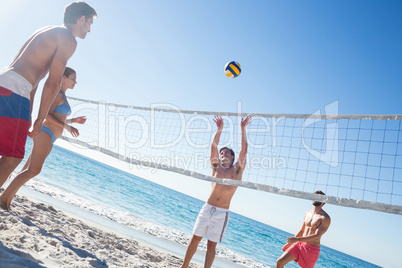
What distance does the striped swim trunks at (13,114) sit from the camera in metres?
1.71

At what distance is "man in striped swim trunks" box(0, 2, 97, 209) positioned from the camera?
68.2 inches

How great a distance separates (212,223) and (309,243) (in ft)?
4.48

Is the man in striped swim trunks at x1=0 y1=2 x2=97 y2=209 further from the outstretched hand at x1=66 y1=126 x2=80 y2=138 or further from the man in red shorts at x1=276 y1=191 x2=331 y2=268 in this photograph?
the man in red shorts at x1=276 y1=191 x2=331 y2=268

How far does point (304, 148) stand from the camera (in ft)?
15.5

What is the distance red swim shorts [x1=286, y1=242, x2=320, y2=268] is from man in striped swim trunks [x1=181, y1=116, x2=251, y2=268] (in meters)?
1.08

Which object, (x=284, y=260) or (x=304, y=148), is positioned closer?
(x=284, y=260)

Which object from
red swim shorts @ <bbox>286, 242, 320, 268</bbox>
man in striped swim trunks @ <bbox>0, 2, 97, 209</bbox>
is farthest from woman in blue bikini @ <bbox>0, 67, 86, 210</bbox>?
red swim shorts @ <bbox>286, 242, 320, 268</bbox>

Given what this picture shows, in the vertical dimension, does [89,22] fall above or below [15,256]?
above

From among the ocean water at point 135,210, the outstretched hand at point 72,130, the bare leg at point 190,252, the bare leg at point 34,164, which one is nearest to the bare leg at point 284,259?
the bare leg at point 190,252

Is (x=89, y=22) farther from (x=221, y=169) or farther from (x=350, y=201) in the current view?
(x=350, y=201)

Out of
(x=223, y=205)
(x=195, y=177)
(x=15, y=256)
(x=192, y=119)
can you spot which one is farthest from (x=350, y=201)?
(x=192, y=119)

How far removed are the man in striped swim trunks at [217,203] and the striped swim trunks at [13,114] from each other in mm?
1925

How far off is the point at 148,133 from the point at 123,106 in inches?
31.7

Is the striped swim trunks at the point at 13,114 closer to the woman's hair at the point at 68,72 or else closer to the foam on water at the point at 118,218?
the woman's hair at the point at 68,72
